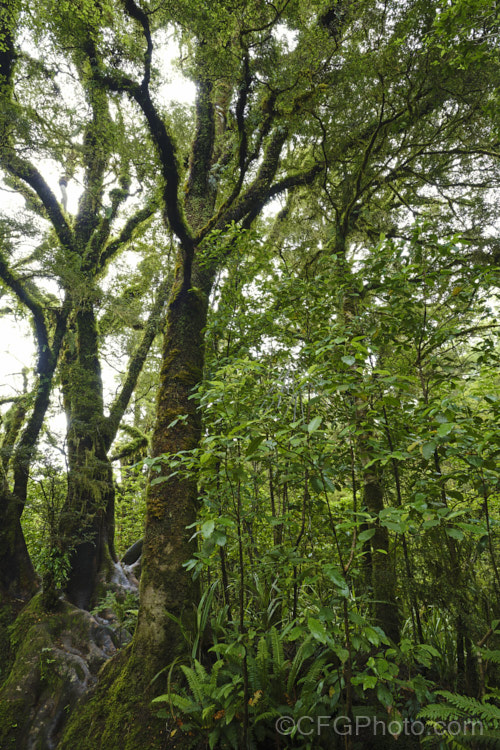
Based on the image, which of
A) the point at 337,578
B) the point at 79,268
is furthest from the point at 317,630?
the point at 79,268

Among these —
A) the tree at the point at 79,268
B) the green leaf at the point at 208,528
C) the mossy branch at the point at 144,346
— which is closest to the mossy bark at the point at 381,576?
the green leaf at the point at 208,528

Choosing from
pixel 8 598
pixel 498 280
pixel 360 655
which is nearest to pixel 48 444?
pixel 8 598

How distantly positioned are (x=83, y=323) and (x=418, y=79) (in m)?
7.80

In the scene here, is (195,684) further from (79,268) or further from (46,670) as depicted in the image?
(79,268)

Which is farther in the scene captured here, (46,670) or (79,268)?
(79,268)

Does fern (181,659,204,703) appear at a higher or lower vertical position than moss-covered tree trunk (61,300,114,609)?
lower

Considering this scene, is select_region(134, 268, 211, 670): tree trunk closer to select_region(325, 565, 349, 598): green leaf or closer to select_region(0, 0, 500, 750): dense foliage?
select_region(0, 0, 500, 750): dense foliage

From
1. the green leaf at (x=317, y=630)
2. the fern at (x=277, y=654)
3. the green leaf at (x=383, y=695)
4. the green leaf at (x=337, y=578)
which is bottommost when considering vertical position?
the fern at (x=277, y=654)

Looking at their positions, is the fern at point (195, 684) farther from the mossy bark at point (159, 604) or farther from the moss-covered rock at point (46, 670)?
the moss-covered rock at point (46, 670)

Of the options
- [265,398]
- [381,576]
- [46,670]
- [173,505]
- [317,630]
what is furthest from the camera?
[46,670]

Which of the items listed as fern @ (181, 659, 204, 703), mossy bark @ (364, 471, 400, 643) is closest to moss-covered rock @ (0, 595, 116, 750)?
fern @ (181, 659, 204, 703)

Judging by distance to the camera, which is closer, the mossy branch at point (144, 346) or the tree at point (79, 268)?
the tree at point (79, 268)

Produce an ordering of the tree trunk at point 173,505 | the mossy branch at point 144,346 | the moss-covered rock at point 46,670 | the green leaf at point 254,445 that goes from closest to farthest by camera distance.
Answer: the green leaf at point 254,445
the tree trunk at point 173,505
the moss-covered rock at point 46,670
the mossy branch at point 144,346

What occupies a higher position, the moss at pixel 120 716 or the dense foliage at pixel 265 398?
the dense foliage at pixel 265 398
